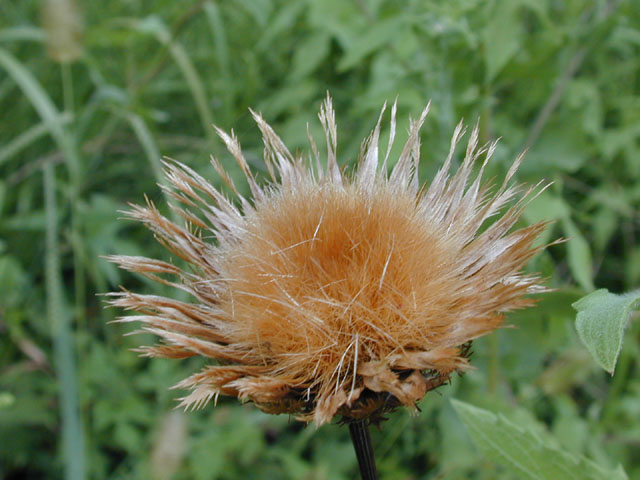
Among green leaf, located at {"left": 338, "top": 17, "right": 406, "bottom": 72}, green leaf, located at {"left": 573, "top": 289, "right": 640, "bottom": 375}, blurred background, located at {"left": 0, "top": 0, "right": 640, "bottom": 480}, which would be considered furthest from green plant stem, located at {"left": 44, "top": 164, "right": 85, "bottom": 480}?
green leaf, located at {"left": 573, "top": 289, "right": 640, "bottom": 375}

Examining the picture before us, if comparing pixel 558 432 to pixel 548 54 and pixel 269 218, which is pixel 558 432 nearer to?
pixel 548 54

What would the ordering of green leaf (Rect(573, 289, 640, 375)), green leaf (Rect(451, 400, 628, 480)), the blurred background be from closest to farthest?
green leaf (Rect(573, 289, 640, 375))
green leaf (Rect(451, 400, 628, 480))
the blurred background

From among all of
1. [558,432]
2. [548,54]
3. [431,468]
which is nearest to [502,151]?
[548,54]

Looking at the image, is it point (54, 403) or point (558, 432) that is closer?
point (558, 432)

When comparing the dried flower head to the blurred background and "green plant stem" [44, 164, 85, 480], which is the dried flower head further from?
"green plant stem" [44, 164, 85, 480]

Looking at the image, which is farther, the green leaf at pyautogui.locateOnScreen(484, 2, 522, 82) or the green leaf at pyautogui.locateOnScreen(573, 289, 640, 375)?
the green leaf at pyautogui.locateOnScreen(484, 2, 522, 82)

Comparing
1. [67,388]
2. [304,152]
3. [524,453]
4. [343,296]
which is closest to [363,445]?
[343,296]
